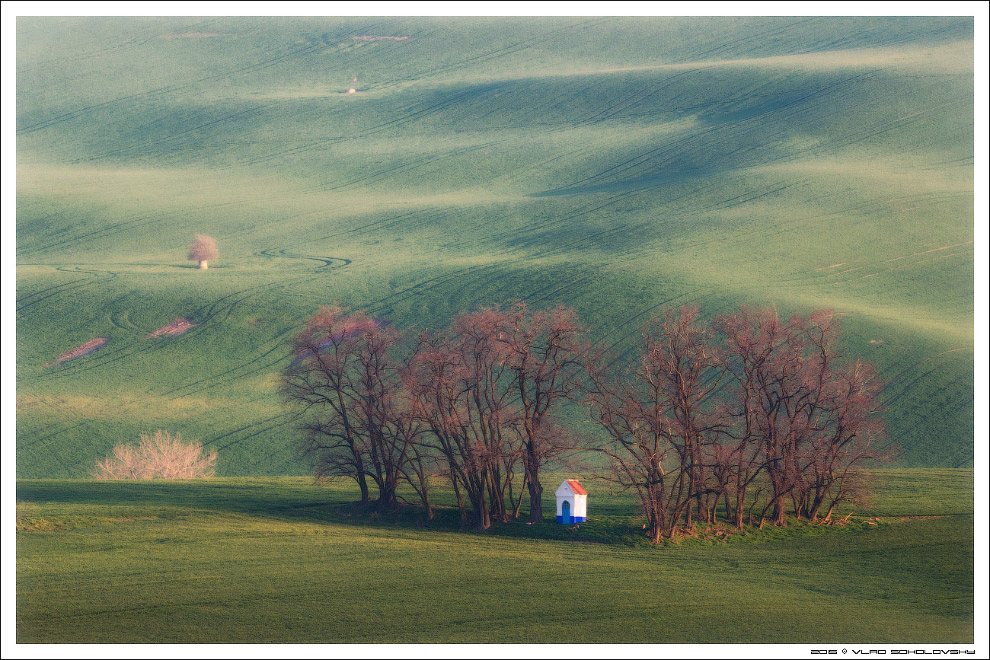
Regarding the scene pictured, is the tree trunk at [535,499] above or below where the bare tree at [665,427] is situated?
below

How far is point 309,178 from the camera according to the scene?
393ft

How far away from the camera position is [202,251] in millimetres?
94375

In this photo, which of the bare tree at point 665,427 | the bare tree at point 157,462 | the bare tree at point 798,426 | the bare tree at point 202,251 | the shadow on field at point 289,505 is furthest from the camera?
the bare tree at point 202,251

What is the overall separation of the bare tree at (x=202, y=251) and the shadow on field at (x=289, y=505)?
45.8 metres

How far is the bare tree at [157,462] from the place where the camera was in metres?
59.7

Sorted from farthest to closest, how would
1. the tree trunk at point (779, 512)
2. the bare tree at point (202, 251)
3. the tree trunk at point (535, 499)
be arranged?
the bare tree at point (202, 251), the tree trunk at point (535, 499), the tree trunk at point (779, 512)

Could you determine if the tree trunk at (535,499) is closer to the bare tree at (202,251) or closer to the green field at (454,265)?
the green field at (454,265)

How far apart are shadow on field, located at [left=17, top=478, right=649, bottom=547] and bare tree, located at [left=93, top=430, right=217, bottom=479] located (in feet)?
26.5

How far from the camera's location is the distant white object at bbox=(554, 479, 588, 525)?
41.3 metres

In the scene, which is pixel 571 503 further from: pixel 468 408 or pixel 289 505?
pixel 289 505

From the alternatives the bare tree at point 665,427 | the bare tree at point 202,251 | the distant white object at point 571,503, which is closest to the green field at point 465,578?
the distant white object at point 571,503

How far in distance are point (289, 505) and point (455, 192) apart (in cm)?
7280

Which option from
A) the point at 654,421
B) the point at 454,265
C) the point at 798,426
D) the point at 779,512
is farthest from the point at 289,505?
the point at 454,265

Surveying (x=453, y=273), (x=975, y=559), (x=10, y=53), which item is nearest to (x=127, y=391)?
(x=453, y=273)
